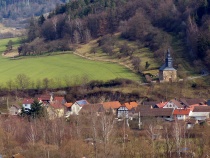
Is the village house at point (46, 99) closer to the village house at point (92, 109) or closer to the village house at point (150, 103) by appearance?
the village house at point (92, 109)

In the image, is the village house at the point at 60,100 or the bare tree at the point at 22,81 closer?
the village house at the point at 60,100

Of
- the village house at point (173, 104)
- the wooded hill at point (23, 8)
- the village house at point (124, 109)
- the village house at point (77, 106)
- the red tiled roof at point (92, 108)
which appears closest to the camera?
the red tiled roof at point (92, 108)

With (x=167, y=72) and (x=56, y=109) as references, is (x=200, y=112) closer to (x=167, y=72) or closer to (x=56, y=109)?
(x=167, y=72)

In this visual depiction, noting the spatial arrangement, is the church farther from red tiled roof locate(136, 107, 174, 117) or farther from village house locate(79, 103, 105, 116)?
village house locate(79, 103, 105, 116)

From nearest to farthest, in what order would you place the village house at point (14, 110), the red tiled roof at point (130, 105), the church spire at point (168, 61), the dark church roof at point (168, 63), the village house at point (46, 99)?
the red tiled roof at point (130, 105) → the village house at point (14, 110) → the village house at point (46, 99) → the dark church roof at point (168, 63) → the church spire at point (168, 61)

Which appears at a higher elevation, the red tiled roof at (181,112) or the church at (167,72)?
the church at (167,72)

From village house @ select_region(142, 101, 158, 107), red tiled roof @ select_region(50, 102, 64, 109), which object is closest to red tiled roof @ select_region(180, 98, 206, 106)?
village house @ select_region(142, 101, 158, 107)

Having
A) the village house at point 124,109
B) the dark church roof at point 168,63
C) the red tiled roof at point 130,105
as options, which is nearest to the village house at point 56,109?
the village house at point 124,109
